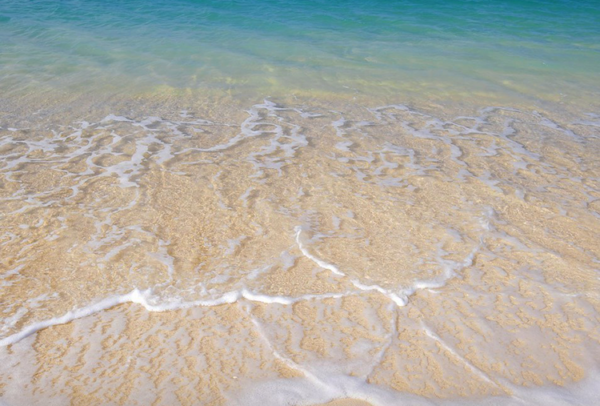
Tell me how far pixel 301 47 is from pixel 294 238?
7695 millimetres

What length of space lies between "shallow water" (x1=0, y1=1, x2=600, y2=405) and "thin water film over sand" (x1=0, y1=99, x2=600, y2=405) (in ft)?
0.05

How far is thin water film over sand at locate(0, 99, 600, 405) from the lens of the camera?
2467 millimetres

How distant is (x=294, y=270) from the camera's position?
3295 millimetres

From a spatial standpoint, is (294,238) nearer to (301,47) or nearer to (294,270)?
(294,270)

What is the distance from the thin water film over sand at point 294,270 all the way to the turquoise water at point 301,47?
276 cm

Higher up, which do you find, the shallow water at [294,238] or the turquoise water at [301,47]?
the shallow water at [294,238]

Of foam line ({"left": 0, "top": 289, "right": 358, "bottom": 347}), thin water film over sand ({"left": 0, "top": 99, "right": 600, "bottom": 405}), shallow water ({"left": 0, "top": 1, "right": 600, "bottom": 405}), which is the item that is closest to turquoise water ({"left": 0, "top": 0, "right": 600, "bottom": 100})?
shallow water ({"left": 0, "top": 1, "right": 600, "bottom": 405})

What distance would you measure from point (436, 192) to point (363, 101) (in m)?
3.27

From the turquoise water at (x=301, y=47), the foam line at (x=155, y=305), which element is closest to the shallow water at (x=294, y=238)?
the foam line at (x=155, y=305)

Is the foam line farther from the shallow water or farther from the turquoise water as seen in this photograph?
the turquoise water

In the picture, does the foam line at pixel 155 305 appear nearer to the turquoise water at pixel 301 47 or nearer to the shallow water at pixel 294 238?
the shallow water at pixel 294 238

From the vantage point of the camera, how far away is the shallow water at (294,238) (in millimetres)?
2506

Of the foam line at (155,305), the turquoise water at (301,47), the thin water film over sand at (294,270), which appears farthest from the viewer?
the turquoise water at (301,47)

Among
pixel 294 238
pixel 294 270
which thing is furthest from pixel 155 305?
pixel 294 238
